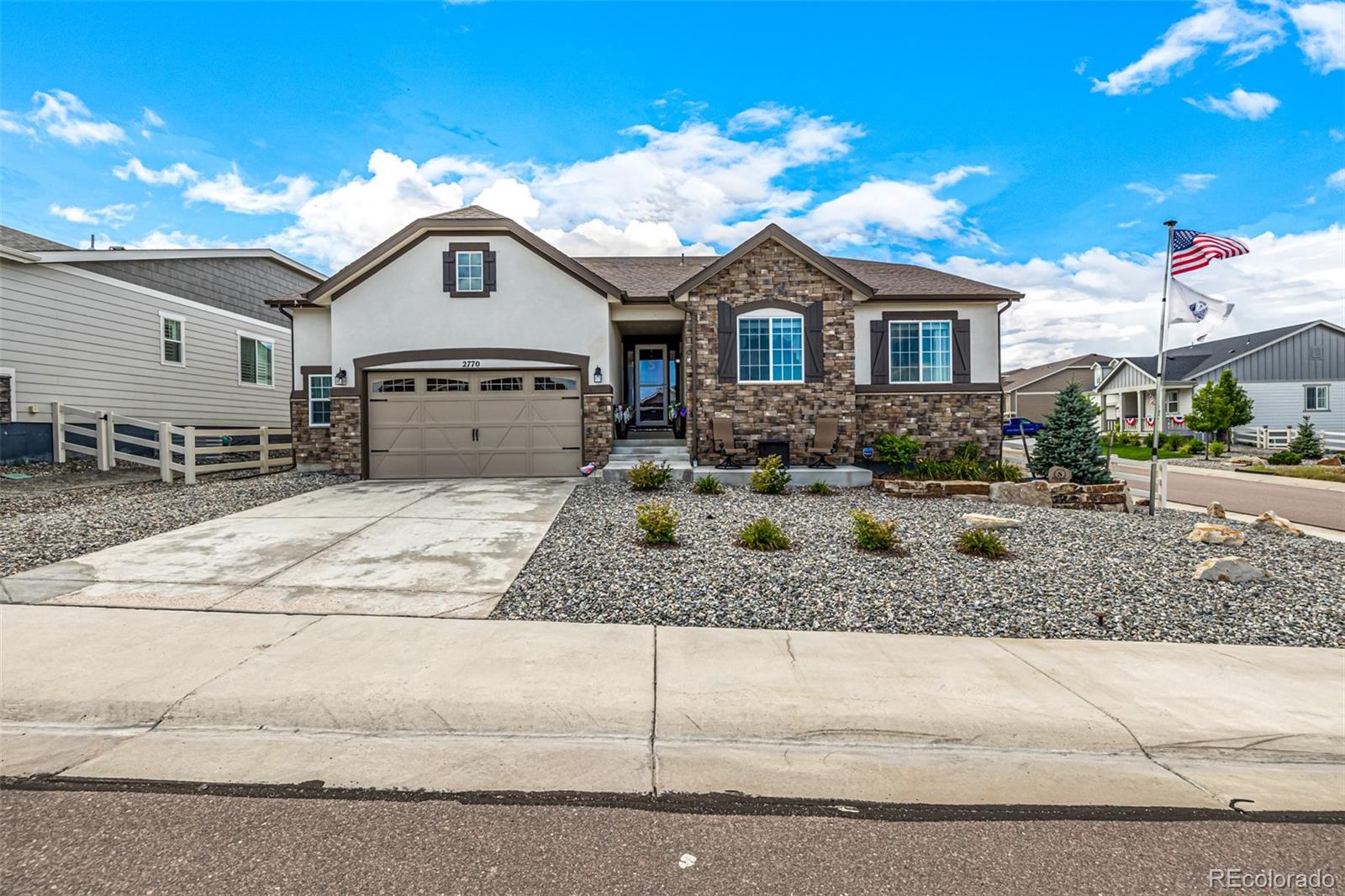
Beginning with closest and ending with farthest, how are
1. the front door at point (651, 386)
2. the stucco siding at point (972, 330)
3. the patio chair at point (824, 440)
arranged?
1. the patio chair at point (824, 440)
2. the stucco siding at point (972, 330)
3. the front door at point (651, 386)

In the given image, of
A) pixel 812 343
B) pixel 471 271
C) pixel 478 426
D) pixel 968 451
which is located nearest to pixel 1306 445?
pixel 968 451

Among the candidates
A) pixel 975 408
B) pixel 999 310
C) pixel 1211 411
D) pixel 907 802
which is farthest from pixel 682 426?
pixel 1211 411

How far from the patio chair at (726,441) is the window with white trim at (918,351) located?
14.0ft

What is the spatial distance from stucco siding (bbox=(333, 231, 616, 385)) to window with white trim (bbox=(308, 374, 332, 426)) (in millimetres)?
1389

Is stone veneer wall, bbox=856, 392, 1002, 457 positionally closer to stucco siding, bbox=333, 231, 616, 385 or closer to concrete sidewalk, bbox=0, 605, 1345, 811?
stucco siding, bbox=333, 231, 616, 385

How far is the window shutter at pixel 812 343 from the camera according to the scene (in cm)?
1355

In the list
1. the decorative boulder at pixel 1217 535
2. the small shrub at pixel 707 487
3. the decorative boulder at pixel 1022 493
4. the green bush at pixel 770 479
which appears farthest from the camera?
the green bush at pixel 770 479

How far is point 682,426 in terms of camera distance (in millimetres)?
15664

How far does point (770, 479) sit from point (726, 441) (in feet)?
7.30

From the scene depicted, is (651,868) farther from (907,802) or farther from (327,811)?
(327,811)

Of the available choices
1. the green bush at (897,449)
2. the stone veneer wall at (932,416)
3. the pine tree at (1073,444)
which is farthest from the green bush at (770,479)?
the pine tree at (1073,444)

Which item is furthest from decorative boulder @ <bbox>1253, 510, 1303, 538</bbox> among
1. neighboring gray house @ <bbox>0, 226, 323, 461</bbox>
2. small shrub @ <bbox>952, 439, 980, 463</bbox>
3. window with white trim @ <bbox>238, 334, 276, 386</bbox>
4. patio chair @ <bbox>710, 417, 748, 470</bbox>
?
window with white trim @ <bbox>238, 334, 276, 386</bbox>

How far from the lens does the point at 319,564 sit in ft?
21.8

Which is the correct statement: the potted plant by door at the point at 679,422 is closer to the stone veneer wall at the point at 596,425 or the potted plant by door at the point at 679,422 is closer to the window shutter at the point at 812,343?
the stone veneer wall at the point at 596,425
